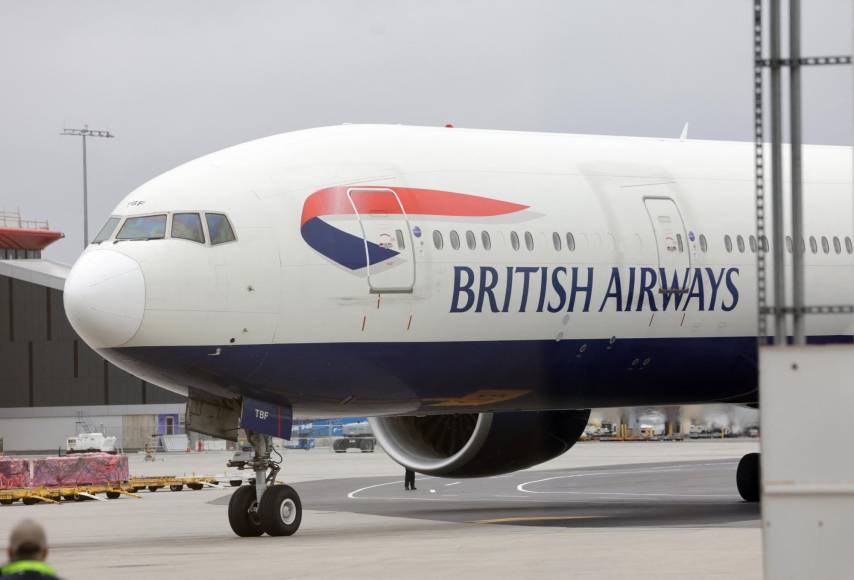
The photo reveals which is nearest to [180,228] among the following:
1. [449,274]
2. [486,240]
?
[449,274]

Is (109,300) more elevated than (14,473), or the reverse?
(109,300)

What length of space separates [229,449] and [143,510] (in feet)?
150

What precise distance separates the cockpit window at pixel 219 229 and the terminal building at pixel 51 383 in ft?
170

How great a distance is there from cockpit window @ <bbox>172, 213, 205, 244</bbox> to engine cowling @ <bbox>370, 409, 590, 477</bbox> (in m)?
6.46

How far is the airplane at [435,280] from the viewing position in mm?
18406

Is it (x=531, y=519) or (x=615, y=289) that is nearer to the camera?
(x=615, y=289)

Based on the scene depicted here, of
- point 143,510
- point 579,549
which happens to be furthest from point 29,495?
point 579,549

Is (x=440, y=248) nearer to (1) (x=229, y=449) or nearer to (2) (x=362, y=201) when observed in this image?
(2) (x=362, y=201)

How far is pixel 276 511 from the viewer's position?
18781 mm

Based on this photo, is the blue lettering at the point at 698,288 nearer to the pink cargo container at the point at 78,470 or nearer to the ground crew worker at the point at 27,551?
the ground crew worker at the point at 27,551

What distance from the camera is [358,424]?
242ft

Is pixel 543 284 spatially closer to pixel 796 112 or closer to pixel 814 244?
pixel 814 244

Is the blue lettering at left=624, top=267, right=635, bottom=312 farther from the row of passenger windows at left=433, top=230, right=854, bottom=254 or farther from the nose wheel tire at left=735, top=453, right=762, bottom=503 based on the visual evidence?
the nose wheel tire at left=735, top=453, right=762, bottom=503

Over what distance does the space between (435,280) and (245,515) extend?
3.75 m
